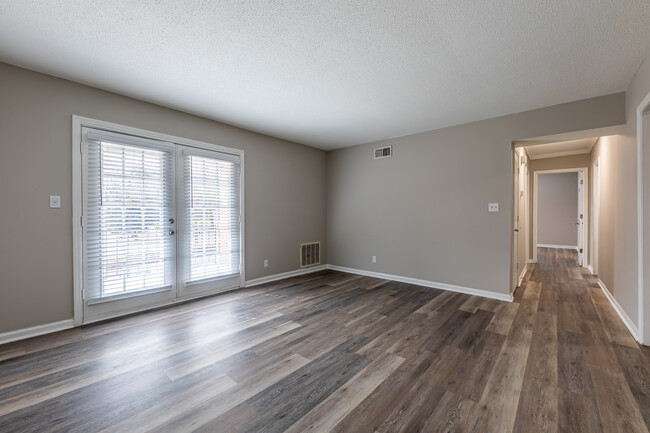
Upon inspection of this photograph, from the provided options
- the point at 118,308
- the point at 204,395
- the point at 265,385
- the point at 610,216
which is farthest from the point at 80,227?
the point at 610,216

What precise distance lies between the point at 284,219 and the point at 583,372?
4.31m

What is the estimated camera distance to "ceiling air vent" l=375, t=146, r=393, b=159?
5104 millimetres

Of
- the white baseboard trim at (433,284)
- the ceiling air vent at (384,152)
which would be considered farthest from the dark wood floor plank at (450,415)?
the ceiling air vent at (384,152)

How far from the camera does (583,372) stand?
2.12 meters

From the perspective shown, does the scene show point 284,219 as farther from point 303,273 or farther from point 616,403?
point 616,403

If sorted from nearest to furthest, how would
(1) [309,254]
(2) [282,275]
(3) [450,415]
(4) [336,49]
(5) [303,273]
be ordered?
1. (3) [450,415]
2. (4) [336,49]
3. (2) [282,275]
4. (5) [303,273]
5. (1) [309,254]

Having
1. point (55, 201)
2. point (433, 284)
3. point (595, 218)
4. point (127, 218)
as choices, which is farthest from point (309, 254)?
point (595, 218)

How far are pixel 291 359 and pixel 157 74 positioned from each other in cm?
301

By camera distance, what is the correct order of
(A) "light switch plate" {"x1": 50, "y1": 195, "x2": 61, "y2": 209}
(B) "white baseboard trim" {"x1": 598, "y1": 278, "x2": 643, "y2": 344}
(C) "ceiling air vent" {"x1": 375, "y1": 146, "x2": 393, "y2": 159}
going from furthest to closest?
(C) "ceiling air vent" {"x1": 375, "y1": 146, "x2": 393, "y2": 159} < (A) "light switch plate" {"x1": 50, "y1": 195, "x2": 61, "y2": 209} < (B) "white baseboard trim" {"x1": 598, "y1": 278, "x2": 643, "y2": 344}

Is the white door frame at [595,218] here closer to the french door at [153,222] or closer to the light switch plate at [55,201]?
the french door at [153,222]

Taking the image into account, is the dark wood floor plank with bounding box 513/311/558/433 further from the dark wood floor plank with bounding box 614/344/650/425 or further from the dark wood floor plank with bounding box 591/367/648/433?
the dark wood floor plank with bounding box 614/344/650/425

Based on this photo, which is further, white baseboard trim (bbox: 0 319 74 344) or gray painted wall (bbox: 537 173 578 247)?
gray painted wall (bbox: 537 173 578 247)

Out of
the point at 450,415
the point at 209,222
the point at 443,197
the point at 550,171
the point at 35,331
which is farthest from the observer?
the point at 550,171

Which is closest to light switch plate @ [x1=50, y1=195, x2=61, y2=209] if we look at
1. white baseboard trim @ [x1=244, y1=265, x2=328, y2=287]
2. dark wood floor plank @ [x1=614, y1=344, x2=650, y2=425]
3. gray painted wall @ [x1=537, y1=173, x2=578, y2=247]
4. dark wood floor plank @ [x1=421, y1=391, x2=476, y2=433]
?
white baseboard trim @ [x1=244, y1=265, x2=328, y2=287]
